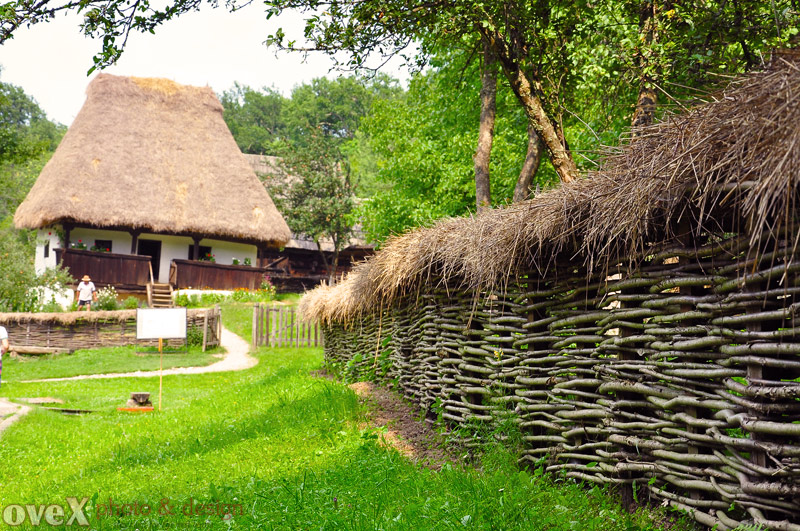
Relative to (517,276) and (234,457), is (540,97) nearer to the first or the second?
(517,276)

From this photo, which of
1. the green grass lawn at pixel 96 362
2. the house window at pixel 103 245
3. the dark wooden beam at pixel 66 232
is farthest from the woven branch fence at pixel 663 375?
the house window at pixel 103 245

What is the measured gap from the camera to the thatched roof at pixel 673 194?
Answer: 8.14 ft

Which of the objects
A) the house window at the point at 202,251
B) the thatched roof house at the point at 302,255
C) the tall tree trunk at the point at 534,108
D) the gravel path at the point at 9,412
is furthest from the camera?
the thatched roof house at the point at 302,255

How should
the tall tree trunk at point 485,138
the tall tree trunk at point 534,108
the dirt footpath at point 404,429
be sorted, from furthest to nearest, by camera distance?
the tall tree trunk at point 485,138
the tall tree trunk at point 534,108
the dirt footpath at point 404,429

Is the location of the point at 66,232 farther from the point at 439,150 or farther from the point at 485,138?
the point at 485,138

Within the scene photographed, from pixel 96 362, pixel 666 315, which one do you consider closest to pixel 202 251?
pixel 96 362

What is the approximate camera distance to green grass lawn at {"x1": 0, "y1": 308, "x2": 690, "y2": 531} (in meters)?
3.69

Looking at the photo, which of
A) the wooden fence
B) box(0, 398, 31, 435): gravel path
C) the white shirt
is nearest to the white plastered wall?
the white shirt

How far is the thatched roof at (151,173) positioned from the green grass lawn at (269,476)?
57.9 ft

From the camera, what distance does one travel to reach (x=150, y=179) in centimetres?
2772

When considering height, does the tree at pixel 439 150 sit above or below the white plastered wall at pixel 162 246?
above

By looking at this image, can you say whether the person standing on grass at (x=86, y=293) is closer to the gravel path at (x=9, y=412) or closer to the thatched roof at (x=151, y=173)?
the thatched roof at (x=151, y=173)

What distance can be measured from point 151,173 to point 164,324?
18028 mm

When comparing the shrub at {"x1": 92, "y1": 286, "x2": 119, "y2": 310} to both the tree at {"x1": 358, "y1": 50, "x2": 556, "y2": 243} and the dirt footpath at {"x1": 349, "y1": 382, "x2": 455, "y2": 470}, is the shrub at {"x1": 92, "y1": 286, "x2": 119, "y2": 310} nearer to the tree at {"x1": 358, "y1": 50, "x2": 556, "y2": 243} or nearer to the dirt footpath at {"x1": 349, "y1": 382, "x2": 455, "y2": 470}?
the tree at {"x1": 358, "y1": 50, "x2": 556, "y2": 243}
